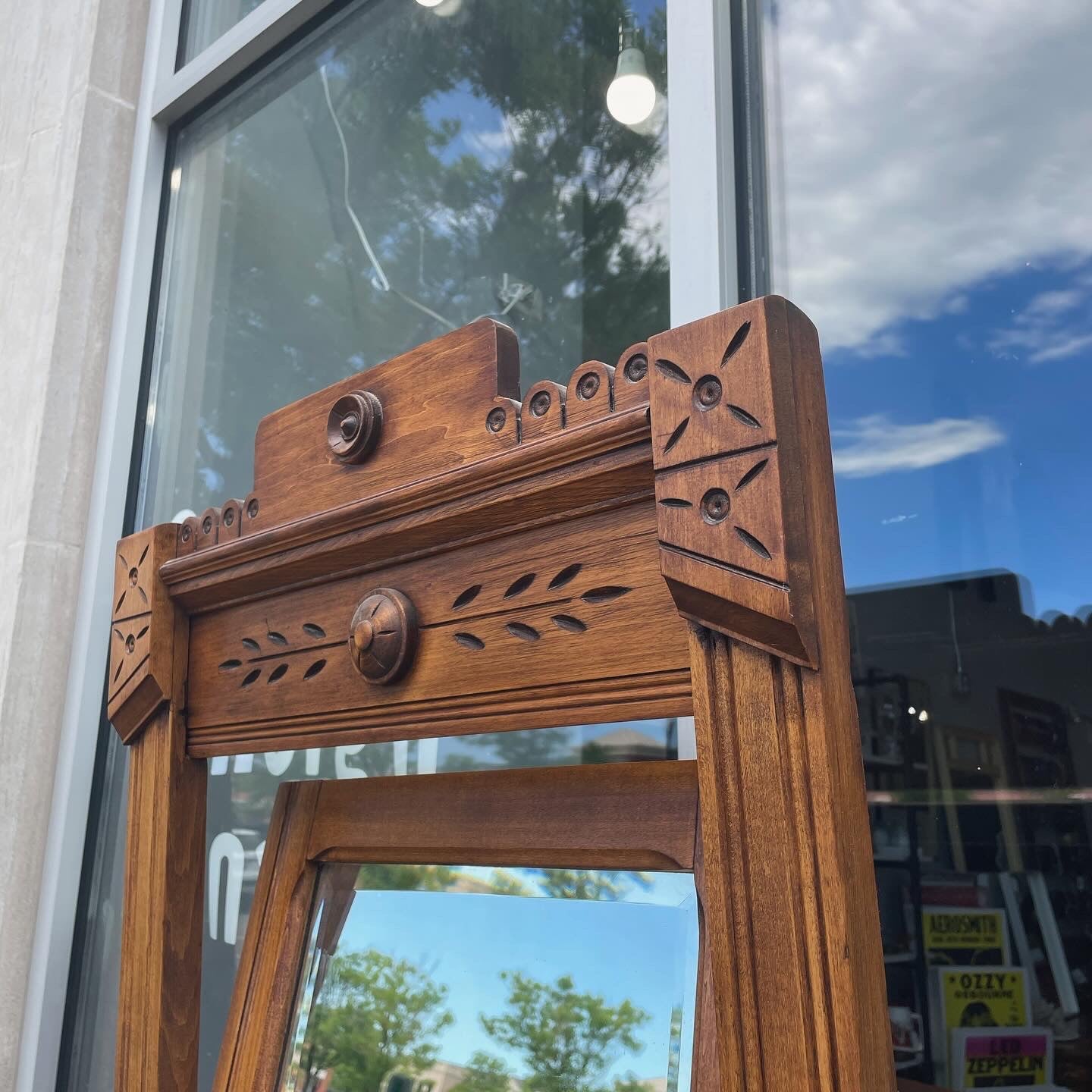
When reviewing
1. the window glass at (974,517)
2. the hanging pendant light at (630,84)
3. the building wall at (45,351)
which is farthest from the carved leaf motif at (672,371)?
the building wall at (45,351)

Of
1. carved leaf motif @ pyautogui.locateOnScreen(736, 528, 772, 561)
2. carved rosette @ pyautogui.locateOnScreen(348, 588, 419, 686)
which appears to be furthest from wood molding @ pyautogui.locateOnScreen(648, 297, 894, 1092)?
carved rosette @ pyautogui.locateOnScreen(348, 588, 419, 686)

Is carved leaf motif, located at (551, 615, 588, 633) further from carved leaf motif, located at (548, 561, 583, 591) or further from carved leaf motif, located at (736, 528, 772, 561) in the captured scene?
carved leaf motif, located at (736, 528, 772, 561)

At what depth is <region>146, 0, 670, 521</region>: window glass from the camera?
1.24 metres

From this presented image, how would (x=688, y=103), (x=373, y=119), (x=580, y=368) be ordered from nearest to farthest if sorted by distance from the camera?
1. (x=580, y=368)
2. (x=688, y=103)
3. (x=373, y=119)

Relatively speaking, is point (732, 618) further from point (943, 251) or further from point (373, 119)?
point (373, 119)

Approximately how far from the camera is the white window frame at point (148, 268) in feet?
3.15

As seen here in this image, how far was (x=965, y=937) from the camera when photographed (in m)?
0.73

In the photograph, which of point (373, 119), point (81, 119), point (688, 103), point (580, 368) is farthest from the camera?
point (81, 119)

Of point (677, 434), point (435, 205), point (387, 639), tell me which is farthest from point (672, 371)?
point (435, 205)

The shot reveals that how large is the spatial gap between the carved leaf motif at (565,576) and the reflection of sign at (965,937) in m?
0.38

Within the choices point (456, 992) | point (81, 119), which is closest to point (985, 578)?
point (456, 992)

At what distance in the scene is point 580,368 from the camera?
62 centimetres

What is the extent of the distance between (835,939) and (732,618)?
15 cm

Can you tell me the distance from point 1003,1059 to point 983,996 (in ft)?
0.13
